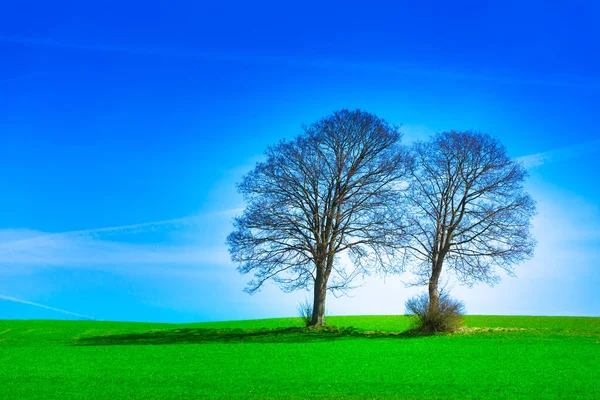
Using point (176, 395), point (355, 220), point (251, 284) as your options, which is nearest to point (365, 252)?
point (355, 220)

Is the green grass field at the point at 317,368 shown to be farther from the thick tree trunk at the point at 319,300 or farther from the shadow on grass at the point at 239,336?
the thick tree trunk at the point at 319,300

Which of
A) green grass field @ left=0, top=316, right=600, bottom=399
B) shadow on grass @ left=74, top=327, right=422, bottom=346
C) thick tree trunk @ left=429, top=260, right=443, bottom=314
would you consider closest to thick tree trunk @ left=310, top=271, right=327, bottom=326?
shadow on grass @ left=74, top=327, right=422, bottom=346

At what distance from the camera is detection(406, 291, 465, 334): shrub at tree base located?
96.3 ft

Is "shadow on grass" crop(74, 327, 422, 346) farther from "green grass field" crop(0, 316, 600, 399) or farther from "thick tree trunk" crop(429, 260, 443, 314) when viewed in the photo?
"thick tree trunk" crop(429, 260, 443, 314)

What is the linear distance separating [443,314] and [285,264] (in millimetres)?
8228

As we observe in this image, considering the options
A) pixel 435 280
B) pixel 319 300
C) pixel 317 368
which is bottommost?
pixel 317 368

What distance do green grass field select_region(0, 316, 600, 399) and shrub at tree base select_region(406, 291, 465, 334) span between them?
1016 millimetres

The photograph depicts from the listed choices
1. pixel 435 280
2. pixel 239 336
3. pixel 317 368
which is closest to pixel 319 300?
pixel 239 336

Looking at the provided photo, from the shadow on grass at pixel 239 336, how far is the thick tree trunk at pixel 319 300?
0.77m

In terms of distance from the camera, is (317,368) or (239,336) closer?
(317,368)

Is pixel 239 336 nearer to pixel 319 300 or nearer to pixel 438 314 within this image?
pixel 319 300

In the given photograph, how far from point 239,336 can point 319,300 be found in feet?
14.7

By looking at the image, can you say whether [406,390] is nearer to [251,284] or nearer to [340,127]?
[251,284]

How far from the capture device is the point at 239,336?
29750 mm
